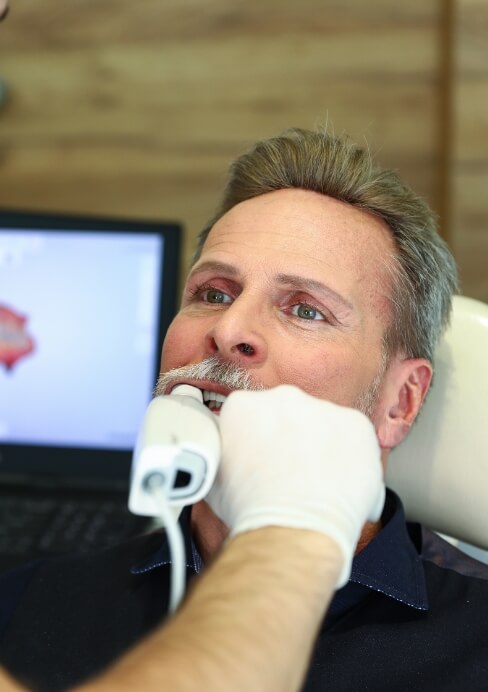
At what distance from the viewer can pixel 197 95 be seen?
6.16ft

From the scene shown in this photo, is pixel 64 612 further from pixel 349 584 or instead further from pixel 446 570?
pixel 446 570

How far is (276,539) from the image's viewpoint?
0.64m

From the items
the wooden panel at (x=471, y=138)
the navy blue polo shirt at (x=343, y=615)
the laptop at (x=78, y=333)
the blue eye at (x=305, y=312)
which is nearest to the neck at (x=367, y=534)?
the navy blue polo shirt at (x=343, y=615)

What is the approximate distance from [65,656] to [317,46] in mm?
1361

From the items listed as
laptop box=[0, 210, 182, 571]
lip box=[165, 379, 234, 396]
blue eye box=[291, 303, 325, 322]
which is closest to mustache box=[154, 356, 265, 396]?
lip box=[165, 379, 234, 396]

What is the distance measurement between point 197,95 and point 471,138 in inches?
23.7

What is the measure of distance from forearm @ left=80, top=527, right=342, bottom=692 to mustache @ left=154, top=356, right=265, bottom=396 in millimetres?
313

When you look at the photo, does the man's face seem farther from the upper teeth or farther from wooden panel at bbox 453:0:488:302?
wooden panel at bbox 453:0:488:302

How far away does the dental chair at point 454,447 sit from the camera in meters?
1.12

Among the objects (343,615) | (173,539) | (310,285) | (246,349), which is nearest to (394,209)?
(310,285)

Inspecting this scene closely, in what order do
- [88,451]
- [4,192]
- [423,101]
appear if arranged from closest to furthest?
[88,451] < [423,101] < [4,192]

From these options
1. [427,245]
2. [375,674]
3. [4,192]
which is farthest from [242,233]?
[4,192]

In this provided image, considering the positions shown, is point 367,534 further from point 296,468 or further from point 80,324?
point 80,324

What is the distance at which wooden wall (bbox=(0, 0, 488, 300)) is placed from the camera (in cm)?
182
